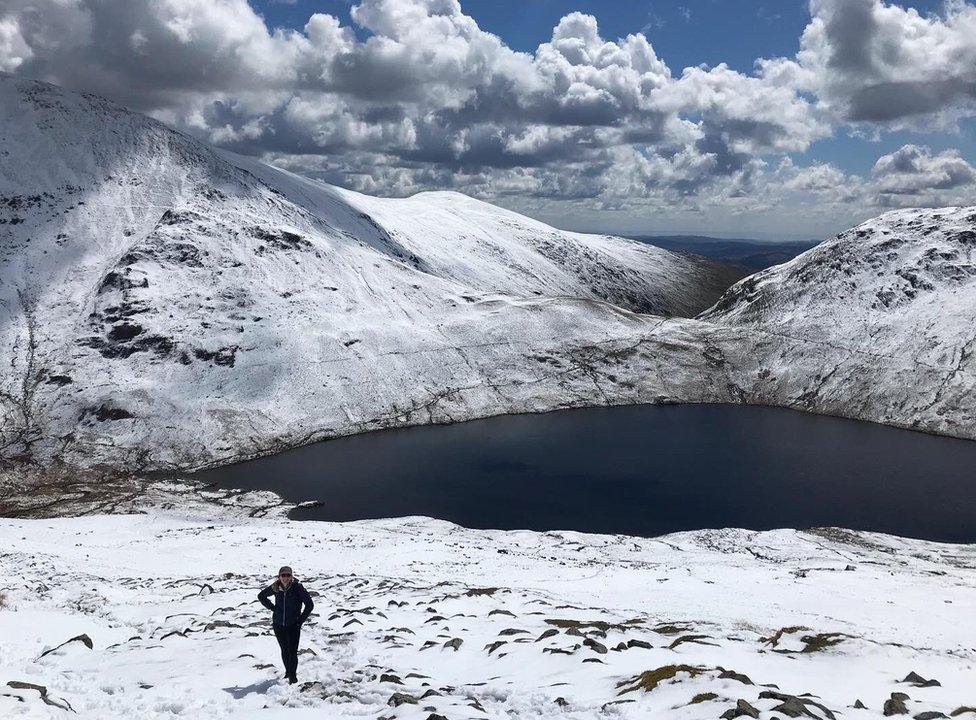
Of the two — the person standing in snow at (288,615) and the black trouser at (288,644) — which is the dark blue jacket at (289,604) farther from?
the black trouser at (288,644)

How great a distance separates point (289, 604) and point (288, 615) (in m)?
0.28

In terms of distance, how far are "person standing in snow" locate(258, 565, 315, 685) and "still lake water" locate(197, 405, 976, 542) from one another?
5196 centimetres

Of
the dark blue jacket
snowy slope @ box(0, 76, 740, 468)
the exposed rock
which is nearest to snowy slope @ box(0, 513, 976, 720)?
the exposed rock

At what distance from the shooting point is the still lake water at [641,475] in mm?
70750

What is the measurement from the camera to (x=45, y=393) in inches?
4058

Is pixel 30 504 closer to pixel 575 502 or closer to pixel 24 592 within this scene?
pixel 24 592

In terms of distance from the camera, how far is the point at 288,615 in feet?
59.7

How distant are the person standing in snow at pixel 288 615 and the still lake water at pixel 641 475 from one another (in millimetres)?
51956

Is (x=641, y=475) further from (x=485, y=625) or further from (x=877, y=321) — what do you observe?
(x=877, y=321)

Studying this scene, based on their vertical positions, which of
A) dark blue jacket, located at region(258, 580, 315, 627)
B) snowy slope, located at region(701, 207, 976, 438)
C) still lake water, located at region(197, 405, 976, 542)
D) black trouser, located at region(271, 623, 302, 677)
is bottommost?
still lake water, located at region(197, 405, 976, 542)

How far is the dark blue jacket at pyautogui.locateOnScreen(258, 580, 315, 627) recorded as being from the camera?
18172 mm

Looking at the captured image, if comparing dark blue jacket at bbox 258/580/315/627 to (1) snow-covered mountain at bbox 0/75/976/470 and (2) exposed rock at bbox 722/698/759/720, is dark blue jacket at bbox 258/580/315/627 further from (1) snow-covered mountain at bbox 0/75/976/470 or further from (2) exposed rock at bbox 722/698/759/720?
(1) snow-covered mountain at bbox 0/75/976/470

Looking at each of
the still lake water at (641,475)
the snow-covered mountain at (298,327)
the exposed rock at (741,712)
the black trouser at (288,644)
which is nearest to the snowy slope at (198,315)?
the snow-covered mountain at (298,327)

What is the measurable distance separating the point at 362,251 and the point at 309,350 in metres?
48.1
